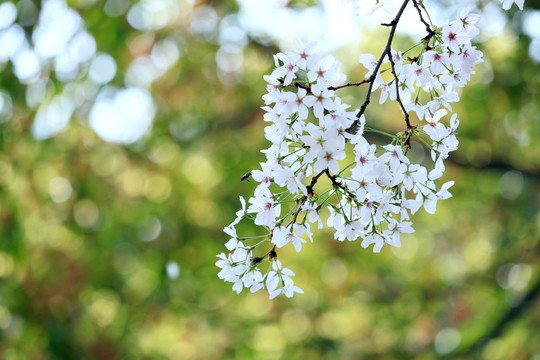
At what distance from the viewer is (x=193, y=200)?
4145mm

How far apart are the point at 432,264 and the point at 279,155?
472cm

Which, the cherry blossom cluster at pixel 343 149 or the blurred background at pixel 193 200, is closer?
the cherry blossom cluster at pixel 343 149

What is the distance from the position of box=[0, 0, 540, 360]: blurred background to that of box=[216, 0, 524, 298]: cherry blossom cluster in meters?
2.26

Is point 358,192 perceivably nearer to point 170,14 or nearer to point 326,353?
point 170,14

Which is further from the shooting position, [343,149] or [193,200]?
[193,200]

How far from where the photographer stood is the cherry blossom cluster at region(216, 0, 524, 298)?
73 centimetres

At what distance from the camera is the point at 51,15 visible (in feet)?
9.48

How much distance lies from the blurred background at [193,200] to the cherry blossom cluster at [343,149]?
2.26m

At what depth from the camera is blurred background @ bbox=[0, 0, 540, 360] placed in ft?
11.1

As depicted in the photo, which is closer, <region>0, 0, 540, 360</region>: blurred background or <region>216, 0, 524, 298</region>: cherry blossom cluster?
<region>216, 0, 524, 298</region>: cherry blossom cluster

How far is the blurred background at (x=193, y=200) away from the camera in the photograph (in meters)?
3.38

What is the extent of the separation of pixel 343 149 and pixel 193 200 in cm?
349

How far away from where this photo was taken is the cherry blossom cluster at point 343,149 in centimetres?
73

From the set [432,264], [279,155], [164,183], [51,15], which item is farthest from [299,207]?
[432,264]
